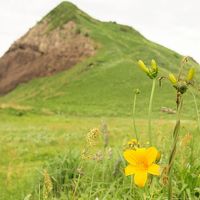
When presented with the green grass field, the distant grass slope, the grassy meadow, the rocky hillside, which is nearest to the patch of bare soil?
the rocky hillside

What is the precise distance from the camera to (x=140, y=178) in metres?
2.09

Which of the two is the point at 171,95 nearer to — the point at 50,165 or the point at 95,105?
the point at 95,105

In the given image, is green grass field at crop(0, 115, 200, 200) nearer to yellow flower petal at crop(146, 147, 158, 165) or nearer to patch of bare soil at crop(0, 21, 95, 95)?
yellow flower petal at crop(146, 147, 158, 165)

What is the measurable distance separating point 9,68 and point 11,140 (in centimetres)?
6002

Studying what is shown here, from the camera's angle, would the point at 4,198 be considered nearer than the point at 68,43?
Yes

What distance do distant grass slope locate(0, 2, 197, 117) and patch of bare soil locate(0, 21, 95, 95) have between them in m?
1.33

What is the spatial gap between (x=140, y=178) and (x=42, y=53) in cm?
6964

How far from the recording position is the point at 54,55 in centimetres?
6856

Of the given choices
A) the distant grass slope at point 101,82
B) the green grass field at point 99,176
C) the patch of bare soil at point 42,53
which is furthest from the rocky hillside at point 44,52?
the green grass field at point 99,176

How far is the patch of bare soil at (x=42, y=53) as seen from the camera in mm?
65938

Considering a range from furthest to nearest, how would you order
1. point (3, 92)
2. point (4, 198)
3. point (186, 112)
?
point (3, 92), point (186, 112), point (4, 198)

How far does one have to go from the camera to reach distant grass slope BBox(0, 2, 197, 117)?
47.7 meters

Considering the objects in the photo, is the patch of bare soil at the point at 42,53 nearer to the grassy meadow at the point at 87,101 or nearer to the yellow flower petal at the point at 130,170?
the grassy meadow at the point at 87,101

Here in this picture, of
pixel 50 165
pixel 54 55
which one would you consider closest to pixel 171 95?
pixel 54 55
